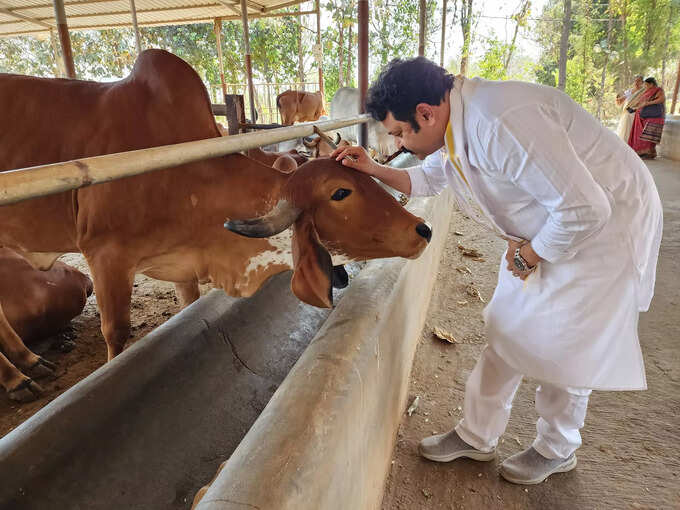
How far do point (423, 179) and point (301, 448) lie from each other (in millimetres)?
1379

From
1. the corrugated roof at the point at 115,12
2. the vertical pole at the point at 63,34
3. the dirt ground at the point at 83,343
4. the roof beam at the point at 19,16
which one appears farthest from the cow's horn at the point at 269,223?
the roof beam at the point at 19,16

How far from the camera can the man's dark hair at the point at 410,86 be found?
1365 millimetres

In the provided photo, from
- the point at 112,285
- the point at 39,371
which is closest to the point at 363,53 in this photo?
the point at 112,285

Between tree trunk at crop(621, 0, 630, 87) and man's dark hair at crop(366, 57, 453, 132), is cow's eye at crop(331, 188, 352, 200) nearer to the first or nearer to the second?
man's dark hair at crop(366, 57, 453, 132)

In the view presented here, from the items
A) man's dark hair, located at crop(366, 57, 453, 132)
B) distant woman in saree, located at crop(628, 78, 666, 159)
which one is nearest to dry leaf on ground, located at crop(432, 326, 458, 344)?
man's dark hair, located at crop(366, 57, 453, 132)

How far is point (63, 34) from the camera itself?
379 centimetres

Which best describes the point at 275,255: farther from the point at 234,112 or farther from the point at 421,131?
the point at 234,112

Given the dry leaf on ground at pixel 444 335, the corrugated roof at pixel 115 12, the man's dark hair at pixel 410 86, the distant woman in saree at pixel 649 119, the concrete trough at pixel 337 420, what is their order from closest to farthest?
the concrete trough at pixel 337 420, the man's dark hair at pixel 410 86, the dry leaf on ground at pixel 444 335, the corrugated roof at pixel 115 12, the distant woman in saree at pixel 649 119

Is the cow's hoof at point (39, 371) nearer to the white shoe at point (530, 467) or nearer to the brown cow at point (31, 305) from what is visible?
the brown cow at point (31, 305)

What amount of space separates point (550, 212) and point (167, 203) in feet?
4.99

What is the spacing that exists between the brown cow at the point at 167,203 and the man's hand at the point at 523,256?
0.38 m

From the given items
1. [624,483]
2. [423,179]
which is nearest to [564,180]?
[423,179]

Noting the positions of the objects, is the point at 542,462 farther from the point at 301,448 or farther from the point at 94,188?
the point at 94,188

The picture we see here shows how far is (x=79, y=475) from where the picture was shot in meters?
1.52
